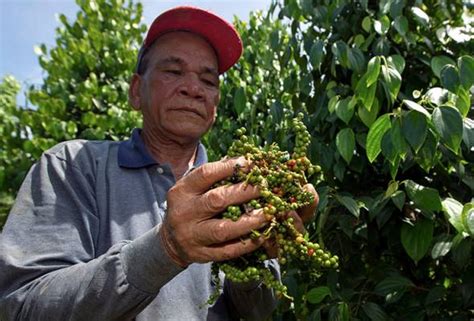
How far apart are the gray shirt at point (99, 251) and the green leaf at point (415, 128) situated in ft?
1.48

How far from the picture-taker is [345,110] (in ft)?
4.86

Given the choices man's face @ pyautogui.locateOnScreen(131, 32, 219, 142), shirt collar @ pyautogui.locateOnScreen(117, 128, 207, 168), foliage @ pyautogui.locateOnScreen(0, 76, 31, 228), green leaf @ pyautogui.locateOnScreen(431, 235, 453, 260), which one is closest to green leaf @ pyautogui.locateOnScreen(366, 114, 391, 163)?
green leaf @ pyautogui.locateOnScreen(431, 235, 453, 260)

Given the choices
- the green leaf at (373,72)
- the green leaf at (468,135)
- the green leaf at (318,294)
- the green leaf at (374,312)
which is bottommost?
the green leaf at (374,312)

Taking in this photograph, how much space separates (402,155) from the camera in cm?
123

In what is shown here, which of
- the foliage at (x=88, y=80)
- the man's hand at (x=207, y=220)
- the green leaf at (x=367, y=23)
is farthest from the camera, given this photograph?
the foliage at (x=88, y=80)

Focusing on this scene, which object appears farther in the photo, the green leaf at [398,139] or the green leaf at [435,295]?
the green leaf at [435,295]

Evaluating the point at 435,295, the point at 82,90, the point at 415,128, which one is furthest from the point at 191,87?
the point at 82,90

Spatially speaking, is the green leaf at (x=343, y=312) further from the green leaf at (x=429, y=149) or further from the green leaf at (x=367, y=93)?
the green leaf at (x=367, y=93)

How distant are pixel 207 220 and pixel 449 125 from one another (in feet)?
2.17

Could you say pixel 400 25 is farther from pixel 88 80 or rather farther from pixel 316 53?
pixel 88 80

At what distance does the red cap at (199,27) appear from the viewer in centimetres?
148

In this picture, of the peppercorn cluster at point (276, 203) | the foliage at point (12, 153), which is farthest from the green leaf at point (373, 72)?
the foliage at point (12, 153)

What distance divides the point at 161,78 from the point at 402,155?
2.11 feet

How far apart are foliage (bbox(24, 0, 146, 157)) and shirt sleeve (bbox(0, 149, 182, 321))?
258 centimetres
